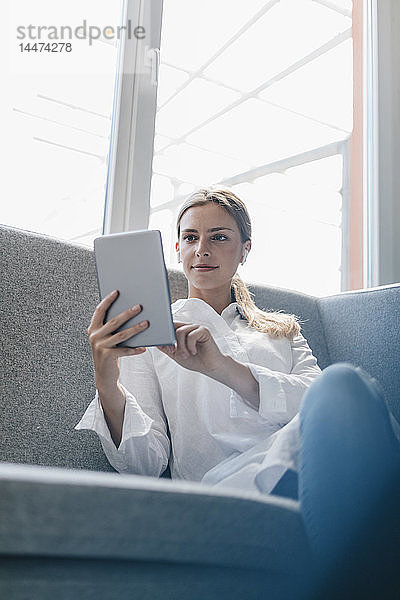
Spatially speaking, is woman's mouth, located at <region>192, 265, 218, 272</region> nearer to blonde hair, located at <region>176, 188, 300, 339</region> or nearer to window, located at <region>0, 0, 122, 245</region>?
blonde hair, located at <region>176, 188, 300, 339</region>

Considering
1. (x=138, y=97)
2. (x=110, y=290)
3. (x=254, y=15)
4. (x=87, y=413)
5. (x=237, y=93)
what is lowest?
(x=87, y=413)

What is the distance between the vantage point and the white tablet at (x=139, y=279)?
933 millimetres

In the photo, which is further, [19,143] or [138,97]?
[138,97]

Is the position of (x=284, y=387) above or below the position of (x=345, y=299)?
below

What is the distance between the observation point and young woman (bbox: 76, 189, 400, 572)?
→ 24.7 inches

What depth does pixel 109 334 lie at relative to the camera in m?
0.95

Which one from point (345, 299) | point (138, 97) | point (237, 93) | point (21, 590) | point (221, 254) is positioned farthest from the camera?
point (237, 93)

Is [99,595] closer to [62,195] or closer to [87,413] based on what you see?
[87,413]

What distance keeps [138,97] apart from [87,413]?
3.51 feet

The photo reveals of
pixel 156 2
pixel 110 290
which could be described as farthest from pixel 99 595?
pixel 156 2

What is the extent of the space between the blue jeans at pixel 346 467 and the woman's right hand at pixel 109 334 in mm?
371

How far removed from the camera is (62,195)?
167cm

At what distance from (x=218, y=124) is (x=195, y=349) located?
138cm

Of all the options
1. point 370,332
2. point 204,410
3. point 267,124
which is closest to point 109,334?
point 204,410
